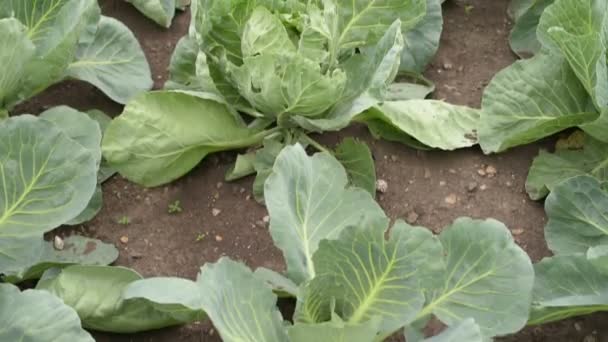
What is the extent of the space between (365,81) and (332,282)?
26.8 inches

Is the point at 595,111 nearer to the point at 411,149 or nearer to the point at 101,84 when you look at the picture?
the point at 411,149

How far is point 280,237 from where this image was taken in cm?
187

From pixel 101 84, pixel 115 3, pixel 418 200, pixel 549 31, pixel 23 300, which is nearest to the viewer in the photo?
pixel 23 300

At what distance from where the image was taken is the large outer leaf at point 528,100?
236cm

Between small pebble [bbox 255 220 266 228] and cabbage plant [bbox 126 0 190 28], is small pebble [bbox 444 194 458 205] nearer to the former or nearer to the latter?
small pebble [bbox 255 220 266 228]

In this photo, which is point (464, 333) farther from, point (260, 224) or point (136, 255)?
point (136, 255)

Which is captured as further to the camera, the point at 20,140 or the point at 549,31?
the point at 549,31

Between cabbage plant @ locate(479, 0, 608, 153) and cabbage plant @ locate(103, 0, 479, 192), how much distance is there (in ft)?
0.29

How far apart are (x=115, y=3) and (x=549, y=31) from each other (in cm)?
142

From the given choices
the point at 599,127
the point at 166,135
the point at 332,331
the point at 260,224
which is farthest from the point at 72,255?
the point at 599,127

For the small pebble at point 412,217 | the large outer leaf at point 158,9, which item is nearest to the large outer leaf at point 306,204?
the small pebble at point 412,217

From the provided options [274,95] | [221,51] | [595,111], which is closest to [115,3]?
[221,51]

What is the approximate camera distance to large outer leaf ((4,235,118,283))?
2.08 meters

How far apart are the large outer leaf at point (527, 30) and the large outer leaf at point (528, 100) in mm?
285
